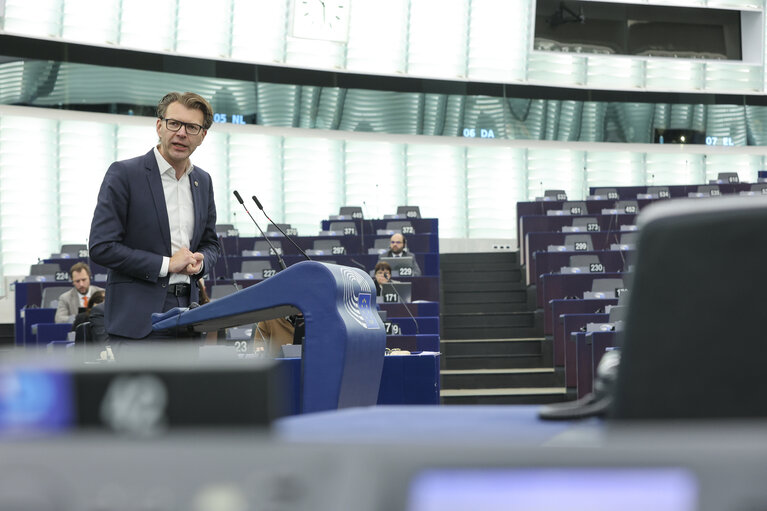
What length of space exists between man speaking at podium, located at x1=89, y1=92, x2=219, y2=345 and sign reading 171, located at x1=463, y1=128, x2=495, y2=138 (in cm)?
1556

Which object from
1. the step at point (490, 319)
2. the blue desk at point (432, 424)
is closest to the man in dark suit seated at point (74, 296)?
the step at point (490, 319)

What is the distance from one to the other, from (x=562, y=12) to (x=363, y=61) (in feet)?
12.0

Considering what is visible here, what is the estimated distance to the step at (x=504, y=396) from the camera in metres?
Answer: 8.06

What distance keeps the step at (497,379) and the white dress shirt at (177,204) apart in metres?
6.78

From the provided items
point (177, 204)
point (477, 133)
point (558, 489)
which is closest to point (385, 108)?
point (477, 133)

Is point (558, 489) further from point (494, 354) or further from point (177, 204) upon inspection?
point (494, 354)

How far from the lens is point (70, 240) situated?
15.0m

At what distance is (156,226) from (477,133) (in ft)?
51.8

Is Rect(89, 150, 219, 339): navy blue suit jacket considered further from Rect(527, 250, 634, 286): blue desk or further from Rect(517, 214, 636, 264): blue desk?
Rect(517, 214, 636, 264): blue desk

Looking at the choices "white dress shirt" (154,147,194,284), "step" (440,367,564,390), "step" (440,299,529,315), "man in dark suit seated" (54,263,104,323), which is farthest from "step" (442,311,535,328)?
"white dress shirt" (154,147,194,284)

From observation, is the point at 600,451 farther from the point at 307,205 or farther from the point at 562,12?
the point at 562,12

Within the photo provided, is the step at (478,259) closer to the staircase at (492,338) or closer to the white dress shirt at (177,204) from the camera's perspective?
the staircase at (492,338)

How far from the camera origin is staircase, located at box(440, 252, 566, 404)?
8.61 metres

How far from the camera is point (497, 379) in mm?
8977
